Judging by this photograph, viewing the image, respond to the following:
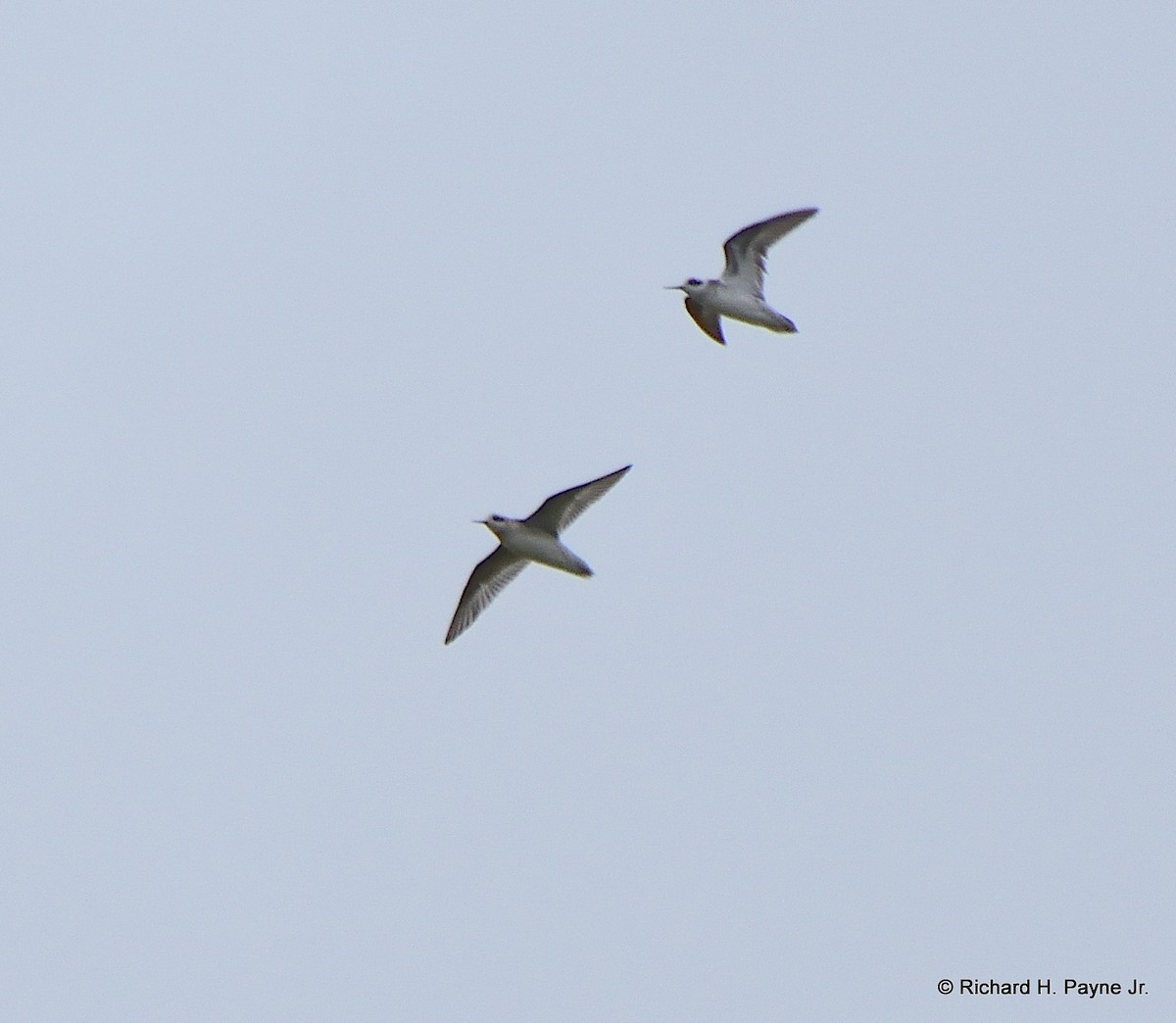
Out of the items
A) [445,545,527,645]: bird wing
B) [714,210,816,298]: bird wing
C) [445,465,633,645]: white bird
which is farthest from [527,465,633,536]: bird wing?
[714,210,816,298]: bird wing

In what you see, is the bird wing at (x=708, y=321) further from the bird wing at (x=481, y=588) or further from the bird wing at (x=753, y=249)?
the bird wing at (x=481, y=588)

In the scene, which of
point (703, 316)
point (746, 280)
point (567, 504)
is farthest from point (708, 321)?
point (567, 504)

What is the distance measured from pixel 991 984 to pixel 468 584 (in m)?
7.64

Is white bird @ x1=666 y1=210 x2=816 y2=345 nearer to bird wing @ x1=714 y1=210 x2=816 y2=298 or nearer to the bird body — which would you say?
bird wing @ x1=714 y1=210 x2=816 y2=298

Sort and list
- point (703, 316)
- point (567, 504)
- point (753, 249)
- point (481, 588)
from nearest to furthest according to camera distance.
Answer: point (567, 504) < point (481, 588) < point (753, 249) < point (703, 316)

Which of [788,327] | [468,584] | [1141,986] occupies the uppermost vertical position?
[788,327]

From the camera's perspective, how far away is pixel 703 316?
22797 millimetres

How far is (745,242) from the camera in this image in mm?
21844

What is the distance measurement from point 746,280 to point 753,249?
40cm

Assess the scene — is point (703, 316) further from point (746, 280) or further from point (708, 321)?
point (746, 280)

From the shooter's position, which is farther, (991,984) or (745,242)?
(745,242)

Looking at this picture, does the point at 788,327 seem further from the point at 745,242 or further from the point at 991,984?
the point at 991,984

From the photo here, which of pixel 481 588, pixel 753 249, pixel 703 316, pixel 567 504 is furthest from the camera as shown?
pixel 703 316

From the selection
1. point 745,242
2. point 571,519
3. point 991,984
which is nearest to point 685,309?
point 745,242
